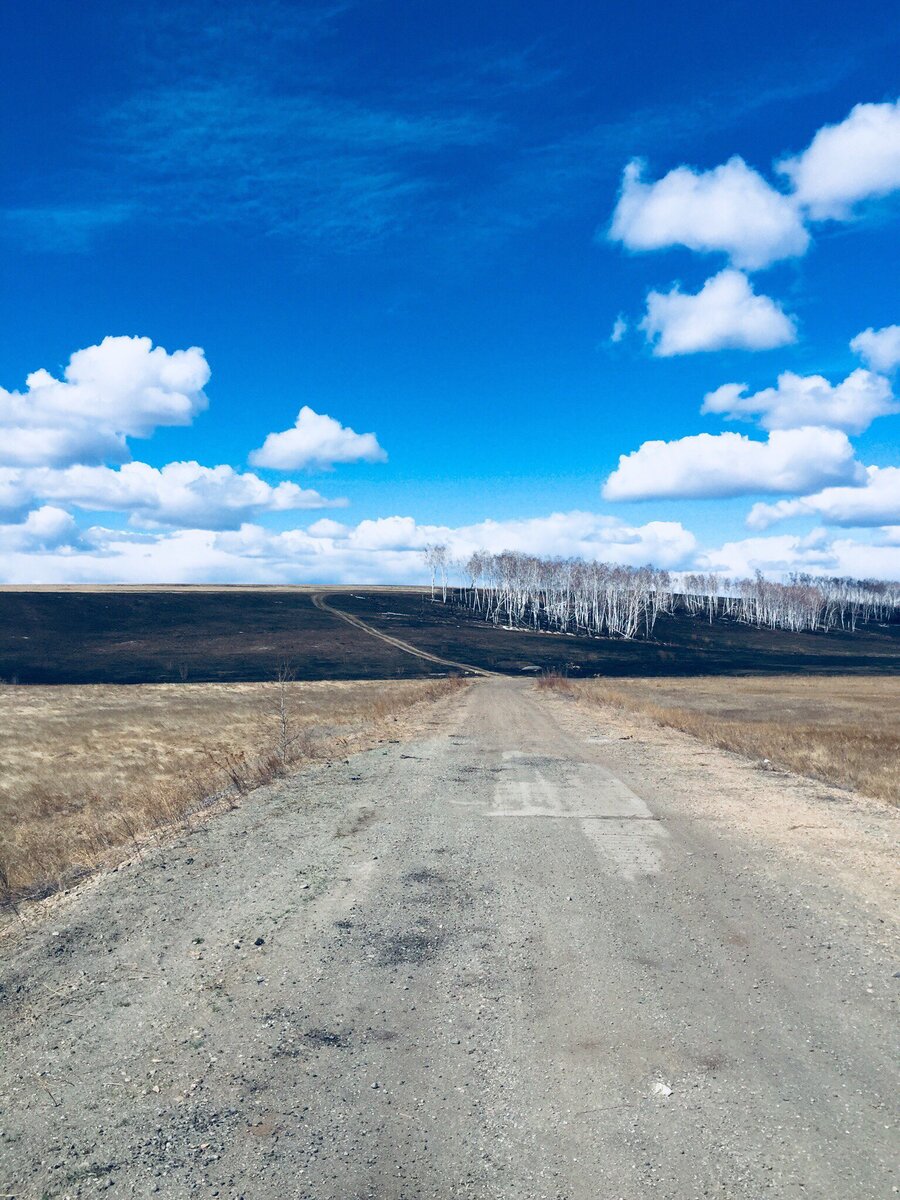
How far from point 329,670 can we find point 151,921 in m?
64.6

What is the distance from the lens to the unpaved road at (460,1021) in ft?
13.1

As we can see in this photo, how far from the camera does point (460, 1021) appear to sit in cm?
545

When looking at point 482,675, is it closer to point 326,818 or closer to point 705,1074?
point 326,818

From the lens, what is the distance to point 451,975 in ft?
20.2

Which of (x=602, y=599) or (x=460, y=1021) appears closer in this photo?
(x=460, y=1021)

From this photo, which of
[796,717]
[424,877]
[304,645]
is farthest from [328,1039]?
[304,645]

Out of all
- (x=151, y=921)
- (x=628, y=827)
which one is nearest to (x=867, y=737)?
(x=628, y=827)

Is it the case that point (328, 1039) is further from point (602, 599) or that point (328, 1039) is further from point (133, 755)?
point (602, 599)

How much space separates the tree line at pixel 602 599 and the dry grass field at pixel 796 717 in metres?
64.2

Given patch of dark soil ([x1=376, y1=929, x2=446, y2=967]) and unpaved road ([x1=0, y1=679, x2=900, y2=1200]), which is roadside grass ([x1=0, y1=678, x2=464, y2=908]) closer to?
unpaved road ([x1=0, y1=679, x2=900, y2=1200])

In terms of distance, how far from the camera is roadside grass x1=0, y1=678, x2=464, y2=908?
12438 millimetres

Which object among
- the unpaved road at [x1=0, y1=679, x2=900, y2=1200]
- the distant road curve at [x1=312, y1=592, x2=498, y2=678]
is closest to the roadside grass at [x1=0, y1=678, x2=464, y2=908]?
the unpaved road at [x1=0, y1=679, x2=900, y2=1200]

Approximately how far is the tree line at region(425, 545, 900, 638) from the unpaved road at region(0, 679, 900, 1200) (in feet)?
388

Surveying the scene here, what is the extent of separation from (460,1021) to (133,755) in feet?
80.2
